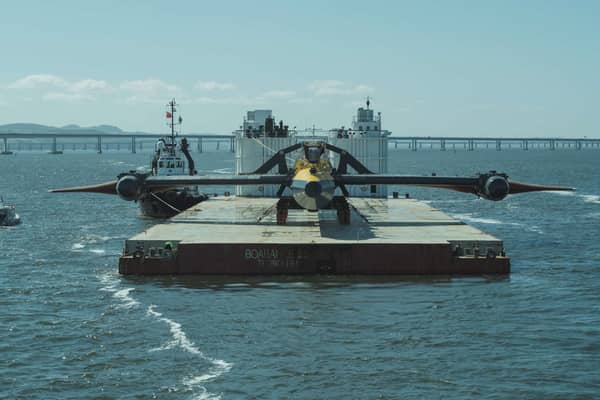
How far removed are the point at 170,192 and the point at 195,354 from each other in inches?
2066

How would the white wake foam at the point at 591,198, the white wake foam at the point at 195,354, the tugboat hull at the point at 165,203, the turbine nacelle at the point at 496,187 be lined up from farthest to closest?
the white wake foam at the point at 591,198, the tugboat hull at the point at 165,203, the turbine nacelle at the point at 496,187, the white wake foam at the point at 195,354

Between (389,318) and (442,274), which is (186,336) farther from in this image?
(442,274)

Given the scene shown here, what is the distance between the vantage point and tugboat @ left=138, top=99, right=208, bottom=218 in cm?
8325

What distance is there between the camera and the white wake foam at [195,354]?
2880 centimetres

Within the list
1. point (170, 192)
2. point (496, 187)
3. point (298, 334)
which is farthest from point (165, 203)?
A: point (298, 334)

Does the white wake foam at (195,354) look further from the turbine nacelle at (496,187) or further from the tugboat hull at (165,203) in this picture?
the tugboat hull at (165,203)

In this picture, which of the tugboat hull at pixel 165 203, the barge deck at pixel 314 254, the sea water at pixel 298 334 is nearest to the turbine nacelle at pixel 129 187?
the sea water at pixel 298 334

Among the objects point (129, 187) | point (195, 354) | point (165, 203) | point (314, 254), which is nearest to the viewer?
point (195, 354)

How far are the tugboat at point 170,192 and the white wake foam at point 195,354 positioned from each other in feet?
143

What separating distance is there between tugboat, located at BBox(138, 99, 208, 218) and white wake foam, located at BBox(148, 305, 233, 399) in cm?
4369

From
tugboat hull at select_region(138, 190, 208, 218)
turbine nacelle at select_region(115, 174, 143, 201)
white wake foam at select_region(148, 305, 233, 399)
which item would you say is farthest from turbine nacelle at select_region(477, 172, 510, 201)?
tugboat hull at select_region(138, 190, 208, 218)

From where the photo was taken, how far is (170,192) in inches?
3297

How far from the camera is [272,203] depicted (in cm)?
7000

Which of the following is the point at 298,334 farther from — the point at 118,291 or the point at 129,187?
the point at 129,187
